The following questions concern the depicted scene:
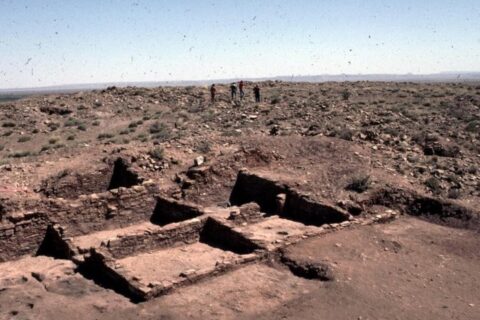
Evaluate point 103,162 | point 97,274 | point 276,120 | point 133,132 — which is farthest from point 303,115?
point 97,274

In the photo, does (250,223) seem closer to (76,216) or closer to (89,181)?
(76,216)

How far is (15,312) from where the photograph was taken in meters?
8.31

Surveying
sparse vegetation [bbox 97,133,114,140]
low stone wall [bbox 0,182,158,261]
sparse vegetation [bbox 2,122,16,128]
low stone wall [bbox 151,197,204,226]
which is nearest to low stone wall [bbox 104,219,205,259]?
low stone wall [bbox 151,197,204,226]

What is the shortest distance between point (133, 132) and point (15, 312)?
54.6 ft

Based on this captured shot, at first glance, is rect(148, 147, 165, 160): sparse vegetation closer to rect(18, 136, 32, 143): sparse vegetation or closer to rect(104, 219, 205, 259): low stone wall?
rect(104, 219, 205, 259): low stone wall

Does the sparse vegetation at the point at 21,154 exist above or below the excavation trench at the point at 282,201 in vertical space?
above

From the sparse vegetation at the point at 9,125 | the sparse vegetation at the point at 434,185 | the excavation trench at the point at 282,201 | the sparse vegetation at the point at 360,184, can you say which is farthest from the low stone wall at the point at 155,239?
the sparse vegetation at the point at 9,125

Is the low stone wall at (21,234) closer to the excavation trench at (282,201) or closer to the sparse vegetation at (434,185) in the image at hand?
the excavation trench at (282,201)

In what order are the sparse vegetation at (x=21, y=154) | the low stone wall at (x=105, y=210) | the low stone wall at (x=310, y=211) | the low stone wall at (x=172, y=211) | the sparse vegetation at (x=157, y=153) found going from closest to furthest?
the low stone wall at (x=105, y=210), the low stone wall at (x=310, y=211), the low stone wall at (x=172, y=211), the sparse vegetation at (x=157, y=153), the sparse vegetation at (x=21, y=154)

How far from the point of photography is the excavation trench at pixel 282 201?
12.6 m

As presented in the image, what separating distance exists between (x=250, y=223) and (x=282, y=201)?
1399 millimetres

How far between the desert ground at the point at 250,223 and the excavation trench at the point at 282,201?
4cm

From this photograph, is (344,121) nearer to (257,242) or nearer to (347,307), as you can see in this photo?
(257,242)

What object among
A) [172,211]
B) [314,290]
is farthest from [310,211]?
[314,290]
